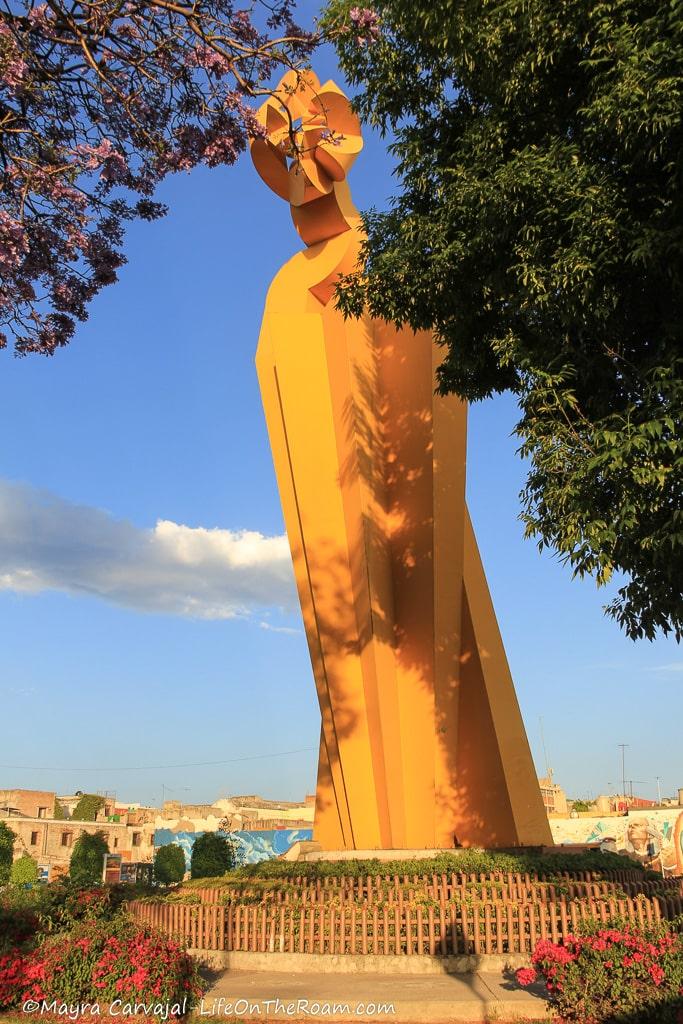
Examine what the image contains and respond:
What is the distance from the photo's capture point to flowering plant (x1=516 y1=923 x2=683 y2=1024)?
6570 millimetres

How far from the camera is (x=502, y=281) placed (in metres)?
8.26

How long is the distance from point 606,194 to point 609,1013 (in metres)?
6.82

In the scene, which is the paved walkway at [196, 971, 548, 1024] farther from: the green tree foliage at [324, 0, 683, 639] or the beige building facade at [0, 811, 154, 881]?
the beige building facade at [0, 811, 154, 881]

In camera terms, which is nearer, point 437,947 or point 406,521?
point 437,947

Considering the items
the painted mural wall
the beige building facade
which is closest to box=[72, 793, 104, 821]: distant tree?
the beige building facade

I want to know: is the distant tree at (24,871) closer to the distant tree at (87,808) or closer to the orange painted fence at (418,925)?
the distant tree at (87,808)

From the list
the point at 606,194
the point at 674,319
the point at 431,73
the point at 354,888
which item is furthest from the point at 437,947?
the point at 431,73

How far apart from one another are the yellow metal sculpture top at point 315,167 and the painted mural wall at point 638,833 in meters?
30.6

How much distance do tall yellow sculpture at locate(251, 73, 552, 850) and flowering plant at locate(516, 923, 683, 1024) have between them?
25.6 feet

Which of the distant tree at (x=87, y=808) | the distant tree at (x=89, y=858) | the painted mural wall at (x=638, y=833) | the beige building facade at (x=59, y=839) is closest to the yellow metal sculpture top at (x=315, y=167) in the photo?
the distant tree at (x=89, y=858)

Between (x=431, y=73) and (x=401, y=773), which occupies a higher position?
(x=431, y=73)

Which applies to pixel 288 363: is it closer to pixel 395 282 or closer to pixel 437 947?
pixel 395 282

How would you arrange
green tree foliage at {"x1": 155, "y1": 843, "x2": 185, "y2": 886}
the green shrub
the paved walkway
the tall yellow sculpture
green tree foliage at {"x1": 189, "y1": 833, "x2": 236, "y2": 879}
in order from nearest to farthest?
the paved walkway < the green shrub < the tall yellow sculpture < green tree foliage at {"x1": 189, "y1": 833, "x2": 236, "y2": 879} < green tree foliage at {"x1": 155, "y1": 843, "x2": 185, "y2": 886}

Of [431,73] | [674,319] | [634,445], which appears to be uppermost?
[431,73]
